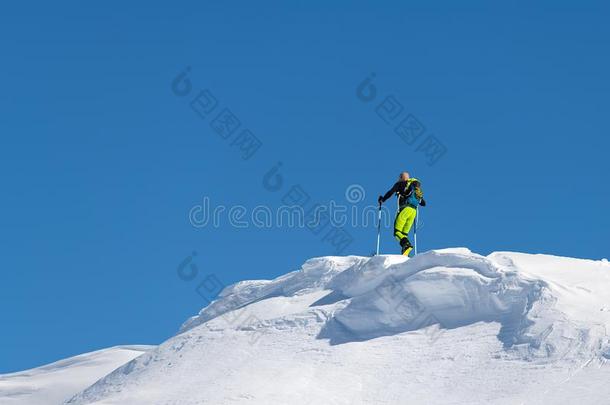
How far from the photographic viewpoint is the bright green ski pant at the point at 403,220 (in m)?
27.5

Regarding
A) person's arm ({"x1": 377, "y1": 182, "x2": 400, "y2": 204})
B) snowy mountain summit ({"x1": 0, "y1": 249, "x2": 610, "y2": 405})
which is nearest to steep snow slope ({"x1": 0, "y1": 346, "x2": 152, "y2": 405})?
snowy mountain summit ({"x1": 0, "y1": 249, "x2": 610, "y2": 405})

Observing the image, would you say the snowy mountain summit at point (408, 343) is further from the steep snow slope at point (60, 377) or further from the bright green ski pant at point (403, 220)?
the steep snow slope at point (60, 377)

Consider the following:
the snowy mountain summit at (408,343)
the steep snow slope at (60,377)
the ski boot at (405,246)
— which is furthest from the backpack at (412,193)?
the steep snow slope at (60,377)

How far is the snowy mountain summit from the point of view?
65.8 feet

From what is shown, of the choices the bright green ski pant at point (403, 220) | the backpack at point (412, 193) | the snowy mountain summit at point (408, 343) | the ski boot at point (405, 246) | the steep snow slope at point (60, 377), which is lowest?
the snowy mountain summit at point (408, 343)

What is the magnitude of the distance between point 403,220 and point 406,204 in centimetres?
43

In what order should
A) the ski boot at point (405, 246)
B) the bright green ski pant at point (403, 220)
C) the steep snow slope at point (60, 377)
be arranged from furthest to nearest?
the steep snow slope at point (60, 377)
the bright green ski pant at point (403, 220)
the ski boot at point (405, 246)

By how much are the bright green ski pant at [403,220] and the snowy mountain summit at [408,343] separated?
6.93ft

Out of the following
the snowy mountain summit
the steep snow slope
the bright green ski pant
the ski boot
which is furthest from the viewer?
the steep snow slope

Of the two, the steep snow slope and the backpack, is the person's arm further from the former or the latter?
the steep snow slope

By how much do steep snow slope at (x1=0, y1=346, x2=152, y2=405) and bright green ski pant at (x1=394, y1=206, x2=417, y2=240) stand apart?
9205mm

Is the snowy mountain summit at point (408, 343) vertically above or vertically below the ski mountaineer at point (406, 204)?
below

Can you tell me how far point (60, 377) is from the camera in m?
30.4

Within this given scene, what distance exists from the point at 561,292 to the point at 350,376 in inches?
197
